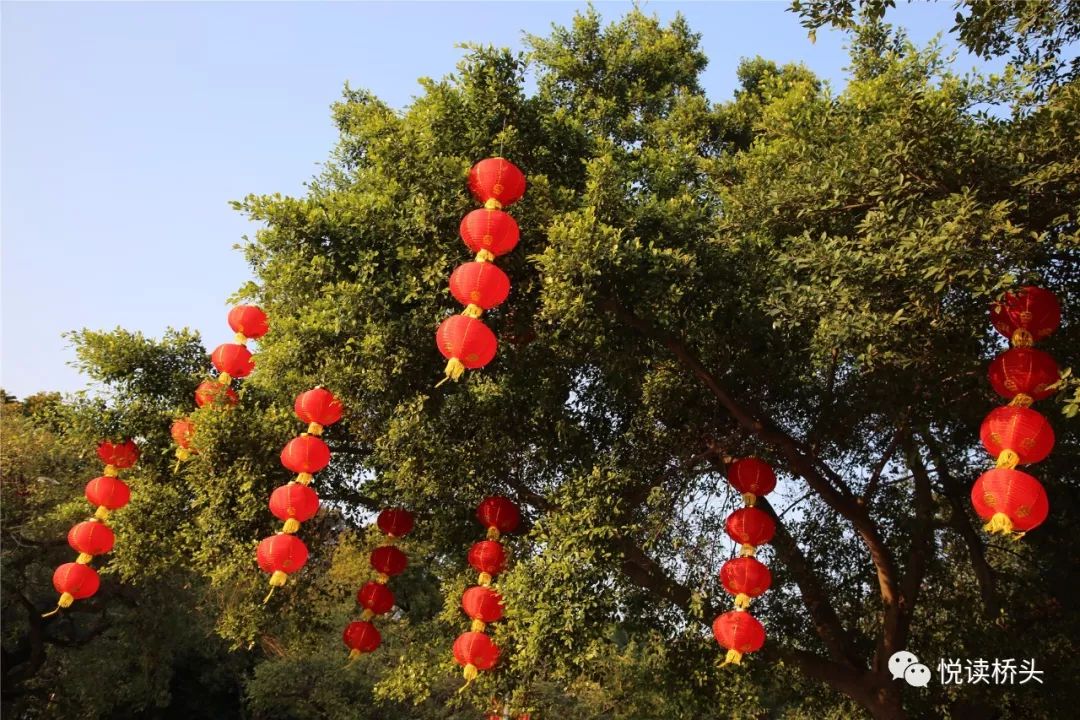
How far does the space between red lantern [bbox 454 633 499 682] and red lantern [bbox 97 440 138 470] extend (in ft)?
13.9

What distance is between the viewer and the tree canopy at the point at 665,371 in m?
6.13

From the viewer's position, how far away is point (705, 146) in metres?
10.1

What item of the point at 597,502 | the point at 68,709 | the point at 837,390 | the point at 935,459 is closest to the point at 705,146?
the point at 837,390

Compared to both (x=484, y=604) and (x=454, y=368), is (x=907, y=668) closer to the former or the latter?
(x=484, y=604)

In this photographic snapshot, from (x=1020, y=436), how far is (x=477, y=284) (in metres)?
3.56

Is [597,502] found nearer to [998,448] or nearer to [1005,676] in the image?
[998,448]

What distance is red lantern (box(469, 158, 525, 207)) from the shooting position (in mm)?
6098

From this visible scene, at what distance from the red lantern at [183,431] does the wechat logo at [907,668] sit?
271 inches

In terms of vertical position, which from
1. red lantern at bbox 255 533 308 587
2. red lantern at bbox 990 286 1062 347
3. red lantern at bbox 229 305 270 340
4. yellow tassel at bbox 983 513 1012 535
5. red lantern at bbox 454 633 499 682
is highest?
red lantern at bbox 229 305 270 340

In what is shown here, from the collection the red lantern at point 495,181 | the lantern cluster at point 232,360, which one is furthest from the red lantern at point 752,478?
the lantern cluster at point 232,360

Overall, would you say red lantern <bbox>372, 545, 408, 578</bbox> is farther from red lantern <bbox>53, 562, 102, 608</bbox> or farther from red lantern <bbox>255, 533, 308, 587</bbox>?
red lantern <bbox>53, 562, 102, 608</bbox>

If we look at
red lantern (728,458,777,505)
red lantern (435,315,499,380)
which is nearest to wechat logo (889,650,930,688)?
red lantern (728,458,777,505)

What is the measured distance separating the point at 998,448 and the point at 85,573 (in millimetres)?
7771

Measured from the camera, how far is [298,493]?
6953mm
